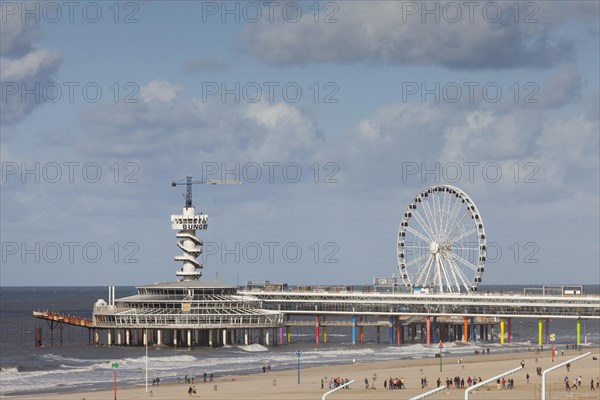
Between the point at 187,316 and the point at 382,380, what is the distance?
51222 mm

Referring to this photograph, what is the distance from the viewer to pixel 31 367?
13712cm

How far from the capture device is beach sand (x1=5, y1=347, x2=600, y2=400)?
95.9 metres

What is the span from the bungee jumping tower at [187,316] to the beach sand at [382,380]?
2988cm

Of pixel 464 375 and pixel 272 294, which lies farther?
pixel 272 294

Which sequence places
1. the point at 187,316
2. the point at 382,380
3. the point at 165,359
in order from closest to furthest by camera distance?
1. the point at 382,380
2. the point at 165,359
3. the point at 187,316

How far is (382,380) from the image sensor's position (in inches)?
4257

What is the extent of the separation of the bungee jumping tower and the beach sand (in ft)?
98.0

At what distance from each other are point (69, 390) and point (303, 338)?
8185 centimetres

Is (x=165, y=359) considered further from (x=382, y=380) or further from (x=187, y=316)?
(x=382, y=380)

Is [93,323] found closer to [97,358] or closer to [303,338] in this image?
[97,358]

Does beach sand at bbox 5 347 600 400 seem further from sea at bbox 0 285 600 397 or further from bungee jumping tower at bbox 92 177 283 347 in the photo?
bungee jumping tower at bbox 92 177 283 347

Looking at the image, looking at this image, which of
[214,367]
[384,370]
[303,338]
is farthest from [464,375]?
[303,338]

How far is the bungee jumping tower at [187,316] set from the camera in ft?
511

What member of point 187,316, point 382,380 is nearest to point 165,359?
point 187,316
